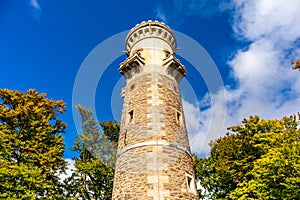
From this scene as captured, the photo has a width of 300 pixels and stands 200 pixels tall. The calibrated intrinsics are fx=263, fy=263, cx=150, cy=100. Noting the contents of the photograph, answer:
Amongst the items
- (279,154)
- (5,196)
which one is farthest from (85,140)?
(279,154)

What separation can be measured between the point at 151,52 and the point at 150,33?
152cm

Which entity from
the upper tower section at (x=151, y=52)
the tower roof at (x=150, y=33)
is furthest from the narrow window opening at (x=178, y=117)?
the tower roof at (x=150, y=33)

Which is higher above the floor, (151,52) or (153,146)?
(151,52)

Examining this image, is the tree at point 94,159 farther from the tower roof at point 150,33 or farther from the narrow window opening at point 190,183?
the narrow window opening at point 190,183

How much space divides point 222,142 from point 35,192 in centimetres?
1441

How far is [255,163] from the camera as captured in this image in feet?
53.2

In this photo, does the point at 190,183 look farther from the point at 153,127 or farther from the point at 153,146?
the point at 153,127

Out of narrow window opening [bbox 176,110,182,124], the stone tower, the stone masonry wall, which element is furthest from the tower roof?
narrow window opening [bbox 176,110,182,124]

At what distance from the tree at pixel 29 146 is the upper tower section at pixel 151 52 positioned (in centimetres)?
736

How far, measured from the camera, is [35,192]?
15.1 meters

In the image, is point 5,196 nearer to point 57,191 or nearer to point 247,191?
point 57,191

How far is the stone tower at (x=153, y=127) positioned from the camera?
10.1m

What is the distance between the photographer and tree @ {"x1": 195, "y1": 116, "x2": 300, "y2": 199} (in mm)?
14273

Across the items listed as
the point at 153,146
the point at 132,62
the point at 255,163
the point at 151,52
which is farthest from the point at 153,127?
the point at 255,163
